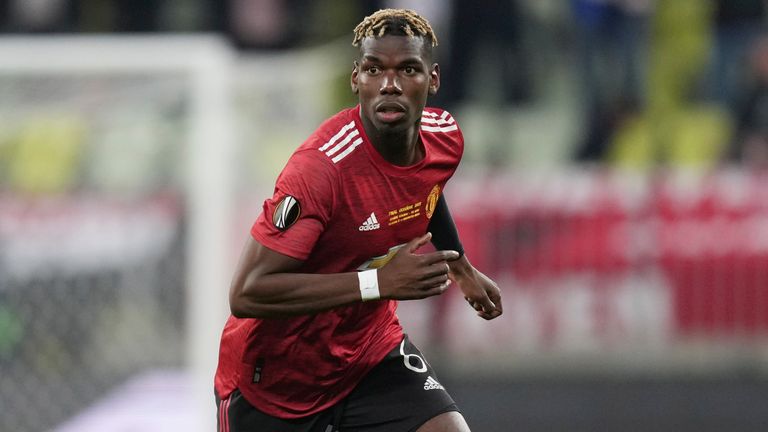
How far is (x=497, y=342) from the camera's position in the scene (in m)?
10.2

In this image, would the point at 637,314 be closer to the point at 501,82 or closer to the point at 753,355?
the point at 753,355

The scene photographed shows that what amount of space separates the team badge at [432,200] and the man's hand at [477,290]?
379 mm

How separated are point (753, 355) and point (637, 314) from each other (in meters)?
0.95

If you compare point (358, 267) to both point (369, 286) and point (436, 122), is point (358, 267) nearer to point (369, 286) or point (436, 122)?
point (369, 286)

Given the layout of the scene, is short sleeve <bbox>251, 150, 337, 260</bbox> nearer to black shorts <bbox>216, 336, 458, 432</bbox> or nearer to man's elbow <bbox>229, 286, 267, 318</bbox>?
man's elbow <bbox>229, 286, 267, 318</bbox>

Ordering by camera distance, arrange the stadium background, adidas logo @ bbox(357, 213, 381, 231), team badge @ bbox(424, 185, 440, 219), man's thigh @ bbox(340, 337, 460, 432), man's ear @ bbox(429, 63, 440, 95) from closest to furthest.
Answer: adidas logo @ bbox(357, 213, 381, 231) < man's ear @ bbox(429, 63, 440, 95) < team badge @ bbox(424, 185, 440, 219) < man's thigh @ bbox(340, 337, 460, 432) < the stadium background

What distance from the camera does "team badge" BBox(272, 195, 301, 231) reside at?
3.71 metres

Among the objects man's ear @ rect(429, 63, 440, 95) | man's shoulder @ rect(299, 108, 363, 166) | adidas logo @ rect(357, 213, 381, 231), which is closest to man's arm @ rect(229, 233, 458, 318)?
adidas logo @ rect(357, 213, 381, 231)

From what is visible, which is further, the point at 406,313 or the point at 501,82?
the point at 501,82

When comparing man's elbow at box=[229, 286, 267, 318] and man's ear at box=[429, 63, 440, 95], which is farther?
man's ear at box=[429, 63, 440, 95]

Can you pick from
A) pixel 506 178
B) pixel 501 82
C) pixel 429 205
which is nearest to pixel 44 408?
pixel 429 205

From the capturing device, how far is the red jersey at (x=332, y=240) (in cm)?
375

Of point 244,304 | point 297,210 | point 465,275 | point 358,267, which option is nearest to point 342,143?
point 297,210

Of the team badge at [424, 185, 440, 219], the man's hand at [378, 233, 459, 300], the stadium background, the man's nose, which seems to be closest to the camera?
the man's hand at [378, 233, 459, 300]
